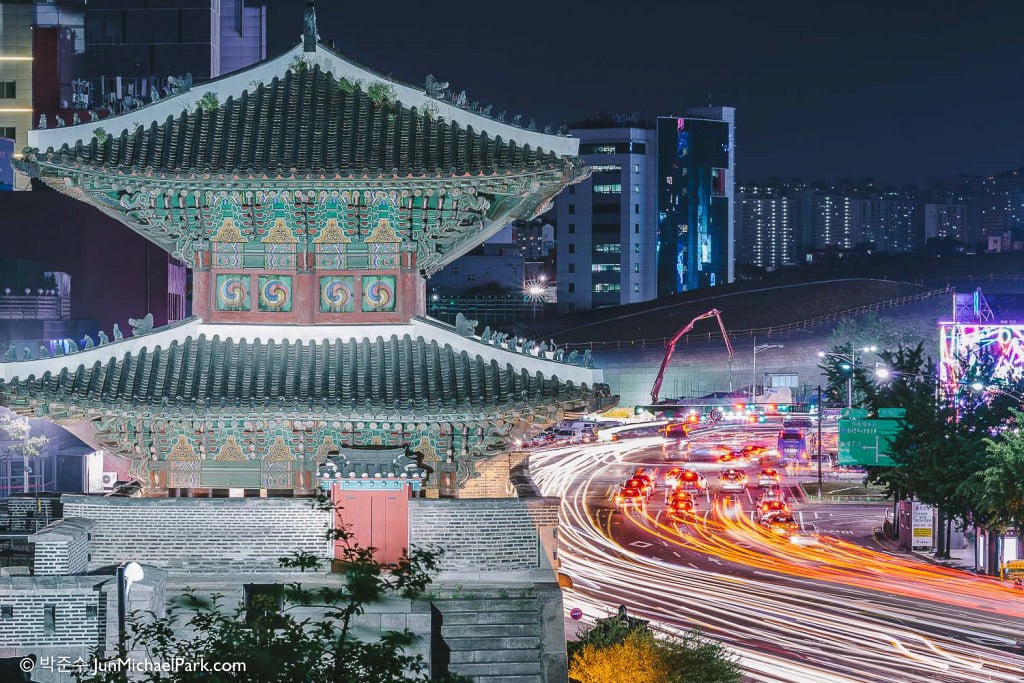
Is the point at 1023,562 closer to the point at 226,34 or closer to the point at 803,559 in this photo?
the point at 803,559

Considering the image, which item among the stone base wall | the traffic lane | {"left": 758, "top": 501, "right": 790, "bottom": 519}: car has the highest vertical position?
the stone base wall

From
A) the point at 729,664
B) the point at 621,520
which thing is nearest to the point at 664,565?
the point at 621,520

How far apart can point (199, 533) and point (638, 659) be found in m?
8.40

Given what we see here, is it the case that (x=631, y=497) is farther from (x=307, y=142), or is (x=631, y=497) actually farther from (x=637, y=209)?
(x=637, y=209)

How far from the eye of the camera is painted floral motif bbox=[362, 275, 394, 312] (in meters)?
24.3

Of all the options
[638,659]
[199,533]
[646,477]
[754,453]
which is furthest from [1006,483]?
[754,453]

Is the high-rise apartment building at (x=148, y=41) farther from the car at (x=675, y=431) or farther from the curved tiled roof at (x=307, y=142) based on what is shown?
the curved tiled roof at (x=307, y=142)

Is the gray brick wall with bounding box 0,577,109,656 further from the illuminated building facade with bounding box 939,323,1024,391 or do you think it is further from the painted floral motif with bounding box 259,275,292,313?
the illuminated building facade with bounding box 939,323,1024,391

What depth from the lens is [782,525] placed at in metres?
63.9

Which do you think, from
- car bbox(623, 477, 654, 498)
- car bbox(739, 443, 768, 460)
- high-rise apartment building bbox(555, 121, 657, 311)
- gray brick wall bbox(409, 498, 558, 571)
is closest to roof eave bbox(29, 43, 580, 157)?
gray brick wall bbox(409, 498, 558, 571)

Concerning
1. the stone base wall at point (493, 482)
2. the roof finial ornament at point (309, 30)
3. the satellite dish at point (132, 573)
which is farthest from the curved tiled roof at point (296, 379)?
the roof finial ornament at point (309, 30)

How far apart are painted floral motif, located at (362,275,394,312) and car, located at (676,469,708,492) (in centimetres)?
5207

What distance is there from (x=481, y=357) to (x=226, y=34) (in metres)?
72.2

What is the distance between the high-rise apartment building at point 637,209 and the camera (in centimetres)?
16088
